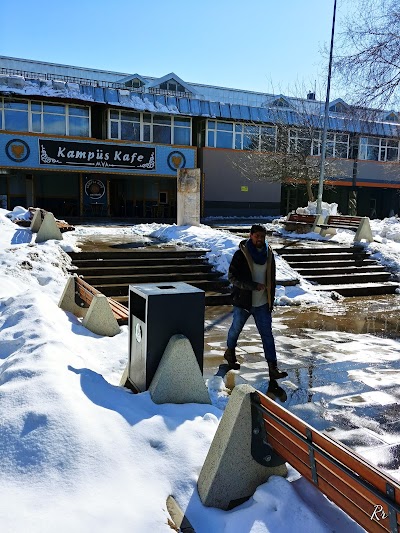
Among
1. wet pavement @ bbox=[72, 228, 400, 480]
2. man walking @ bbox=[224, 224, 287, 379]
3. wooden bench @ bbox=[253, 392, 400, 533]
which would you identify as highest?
man walking @ bbox=[224, 224, 287, 379]

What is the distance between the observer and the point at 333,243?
1588cm

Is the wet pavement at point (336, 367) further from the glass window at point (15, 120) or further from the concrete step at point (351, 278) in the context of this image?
the glass window at point (15, 120)

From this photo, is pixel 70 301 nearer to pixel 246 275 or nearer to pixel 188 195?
pixel 246 275

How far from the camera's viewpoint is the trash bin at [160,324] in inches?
173

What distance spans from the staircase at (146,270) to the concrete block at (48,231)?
1099 mm

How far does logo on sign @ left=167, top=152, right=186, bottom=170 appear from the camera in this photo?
100 ft

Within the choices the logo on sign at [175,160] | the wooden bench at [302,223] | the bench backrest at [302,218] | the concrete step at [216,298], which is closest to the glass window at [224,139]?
the logo on sign at [175,160]

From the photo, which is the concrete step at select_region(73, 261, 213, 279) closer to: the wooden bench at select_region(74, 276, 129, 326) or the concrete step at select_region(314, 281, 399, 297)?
the concrete step at select_region(314, 281, 399, 297)

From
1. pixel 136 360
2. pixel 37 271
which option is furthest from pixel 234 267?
pixel 37 271

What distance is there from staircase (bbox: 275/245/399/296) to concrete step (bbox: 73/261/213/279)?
2.64m

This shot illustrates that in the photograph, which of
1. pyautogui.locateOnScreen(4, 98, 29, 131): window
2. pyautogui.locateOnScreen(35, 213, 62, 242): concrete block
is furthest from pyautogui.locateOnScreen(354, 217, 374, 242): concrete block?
pyautogui.locateOnScreen(4, 98, 29, 131): window

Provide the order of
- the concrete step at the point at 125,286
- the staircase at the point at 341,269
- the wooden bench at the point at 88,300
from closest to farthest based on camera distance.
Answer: the wooden bench at the point at 88,300 → the concrete step at the point at 125,286 → the staircase at the point at 341,269

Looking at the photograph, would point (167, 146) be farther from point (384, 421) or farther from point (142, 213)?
point (384, 421)

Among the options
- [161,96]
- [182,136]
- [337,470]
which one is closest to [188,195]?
[337,470]
